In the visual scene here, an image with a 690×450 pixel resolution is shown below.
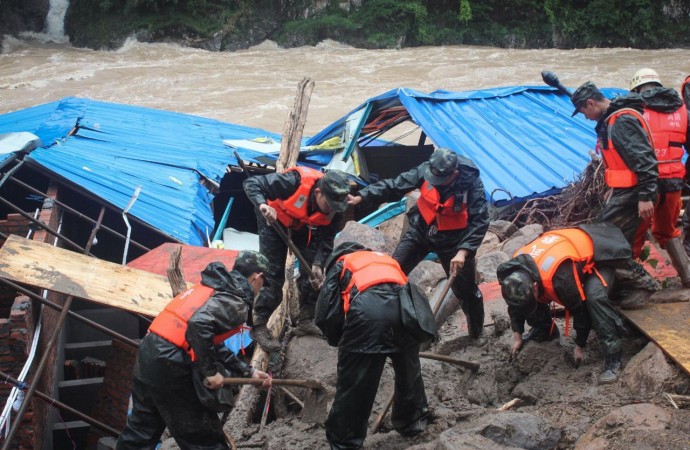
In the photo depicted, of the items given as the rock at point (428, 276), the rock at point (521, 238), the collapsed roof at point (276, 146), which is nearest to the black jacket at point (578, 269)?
the rock at point (428, 276)

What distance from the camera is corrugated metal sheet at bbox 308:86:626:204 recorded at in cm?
895

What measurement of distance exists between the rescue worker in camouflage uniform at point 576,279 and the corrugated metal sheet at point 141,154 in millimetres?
4257

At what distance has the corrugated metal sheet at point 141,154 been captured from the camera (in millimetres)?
7988

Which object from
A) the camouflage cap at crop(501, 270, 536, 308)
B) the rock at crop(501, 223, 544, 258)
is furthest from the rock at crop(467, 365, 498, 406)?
the rock at crop(501, 223, 544, 258)

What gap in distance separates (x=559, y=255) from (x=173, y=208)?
4951mm

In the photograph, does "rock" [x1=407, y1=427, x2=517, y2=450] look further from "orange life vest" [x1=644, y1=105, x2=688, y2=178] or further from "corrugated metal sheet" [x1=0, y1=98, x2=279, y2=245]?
"corrugated metal sheet" [x1=0, y1=98, x2=279, y2=245]

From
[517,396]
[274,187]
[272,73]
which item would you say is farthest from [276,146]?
[272,73]

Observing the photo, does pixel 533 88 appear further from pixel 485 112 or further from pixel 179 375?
pixel 179 375

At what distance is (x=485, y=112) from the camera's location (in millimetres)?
10445

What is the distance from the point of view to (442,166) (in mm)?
5051

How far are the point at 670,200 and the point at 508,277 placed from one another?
1.61m

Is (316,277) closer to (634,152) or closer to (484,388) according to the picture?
(484,388)

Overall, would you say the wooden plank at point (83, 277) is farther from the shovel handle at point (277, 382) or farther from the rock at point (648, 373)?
the rock at point (648, 373)

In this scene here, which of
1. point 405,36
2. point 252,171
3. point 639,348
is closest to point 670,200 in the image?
point 639,348
